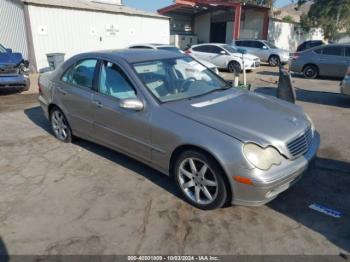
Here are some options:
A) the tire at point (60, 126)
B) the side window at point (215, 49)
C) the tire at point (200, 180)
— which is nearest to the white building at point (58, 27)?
the side window at point (215, 49)

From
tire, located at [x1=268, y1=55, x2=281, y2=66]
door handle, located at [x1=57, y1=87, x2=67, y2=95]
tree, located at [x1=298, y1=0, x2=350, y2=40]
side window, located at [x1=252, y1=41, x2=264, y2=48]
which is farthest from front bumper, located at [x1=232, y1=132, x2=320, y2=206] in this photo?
tree, located at [x1=298, y1=0, x2=350, y2=40]

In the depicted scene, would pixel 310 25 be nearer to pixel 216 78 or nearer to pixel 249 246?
pixel 216 78

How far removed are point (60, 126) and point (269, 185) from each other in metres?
3.83

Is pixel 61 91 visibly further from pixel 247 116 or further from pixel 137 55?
pixel 247 116

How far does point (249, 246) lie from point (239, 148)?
91 cm

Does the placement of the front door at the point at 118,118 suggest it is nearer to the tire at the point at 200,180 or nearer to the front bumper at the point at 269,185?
the tire at the point at 200,180

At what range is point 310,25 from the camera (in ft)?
100

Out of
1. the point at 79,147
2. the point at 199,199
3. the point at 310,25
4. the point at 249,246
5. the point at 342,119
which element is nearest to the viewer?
the point at 249,246

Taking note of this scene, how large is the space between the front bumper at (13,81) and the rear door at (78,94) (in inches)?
187

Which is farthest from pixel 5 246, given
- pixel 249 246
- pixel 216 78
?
pixel 216 78

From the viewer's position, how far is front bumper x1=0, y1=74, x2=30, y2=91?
9.18 metres

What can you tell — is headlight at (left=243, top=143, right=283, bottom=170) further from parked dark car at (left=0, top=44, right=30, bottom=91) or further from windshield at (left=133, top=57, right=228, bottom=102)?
parked dark car at (left=0, top=44, right=30, bottom=91)

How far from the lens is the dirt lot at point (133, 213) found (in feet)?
9.98

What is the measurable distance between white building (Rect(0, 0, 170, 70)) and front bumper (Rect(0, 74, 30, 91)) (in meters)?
A: 4.92
